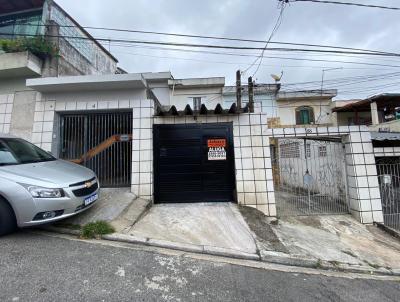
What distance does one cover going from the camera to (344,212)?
19.7 feet

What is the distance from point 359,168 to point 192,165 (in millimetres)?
4115

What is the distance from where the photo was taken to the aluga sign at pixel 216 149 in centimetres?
588

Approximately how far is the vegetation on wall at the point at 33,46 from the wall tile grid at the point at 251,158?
214 inches

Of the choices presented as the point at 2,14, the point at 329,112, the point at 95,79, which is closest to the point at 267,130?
the point at 95,79

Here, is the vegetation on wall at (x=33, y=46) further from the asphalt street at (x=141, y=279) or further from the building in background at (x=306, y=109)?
the building in background at (x=306, y=109)

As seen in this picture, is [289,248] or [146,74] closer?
[289,248]

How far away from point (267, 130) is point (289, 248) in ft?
9.46

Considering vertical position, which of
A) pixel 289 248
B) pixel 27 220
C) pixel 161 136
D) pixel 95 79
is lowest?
pixel 289 248

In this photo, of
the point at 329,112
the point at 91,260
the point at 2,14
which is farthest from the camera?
the point at 329,112

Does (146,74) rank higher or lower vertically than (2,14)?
lower

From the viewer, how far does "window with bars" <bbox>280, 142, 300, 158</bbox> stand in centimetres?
833

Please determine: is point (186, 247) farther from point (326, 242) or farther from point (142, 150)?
point (142, 150)

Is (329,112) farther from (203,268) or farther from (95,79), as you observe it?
(203,268)

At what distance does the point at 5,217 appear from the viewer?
136 inches
